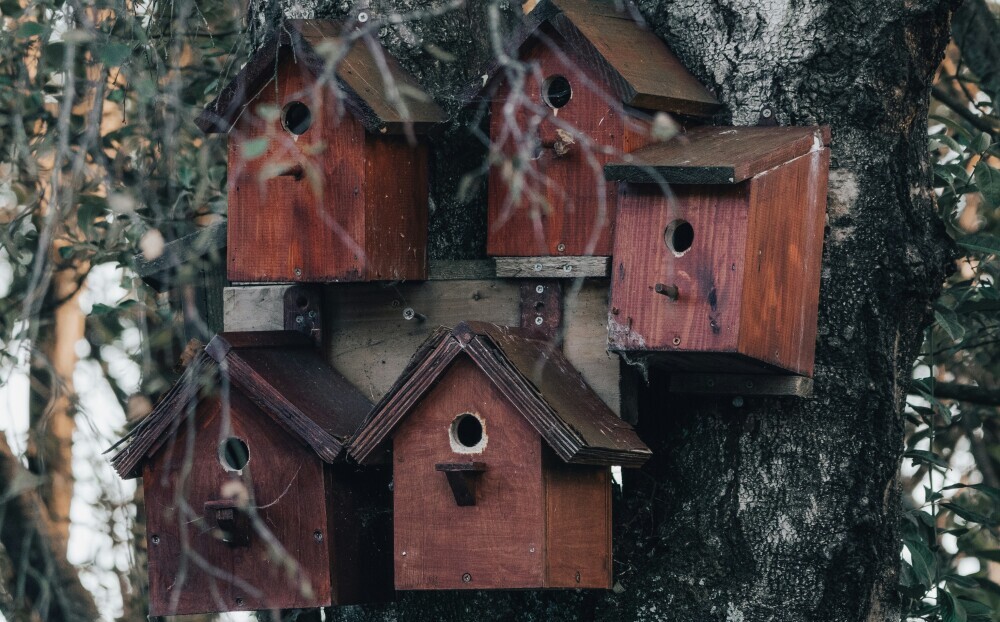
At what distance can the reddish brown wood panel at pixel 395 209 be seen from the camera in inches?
129

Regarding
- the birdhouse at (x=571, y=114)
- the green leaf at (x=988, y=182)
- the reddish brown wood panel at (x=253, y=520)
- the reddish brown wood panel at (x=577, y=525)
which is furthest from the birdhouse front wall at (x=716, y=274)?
the green leaf at (x=988, y=182)

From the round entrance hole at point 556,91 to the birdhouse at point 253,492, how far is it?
87 cm

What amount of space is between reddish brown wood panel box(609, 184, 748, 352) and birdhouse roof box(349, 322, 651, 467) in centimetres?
18

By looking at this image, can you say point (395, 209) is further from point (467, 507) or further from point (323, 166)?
point (467, 507)

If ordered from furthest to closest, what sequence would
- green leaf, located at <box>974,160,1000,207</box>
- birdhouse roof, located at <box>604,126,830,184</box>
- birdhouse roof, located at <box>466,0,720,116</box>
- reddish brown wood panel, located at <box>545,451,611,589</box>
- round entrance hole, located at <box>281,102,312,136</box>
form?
green leaf, located at <box>974,160,1000,207</box> < round entrance hole, located at <box>281,102,312,136</box> < birdhouse roof, located at <box>466,0,720,116</box> < reddish brown wood panel, located at <box>545,451,611,589</box> < birdhouse roof, located at <box>604,126,830,184</box>

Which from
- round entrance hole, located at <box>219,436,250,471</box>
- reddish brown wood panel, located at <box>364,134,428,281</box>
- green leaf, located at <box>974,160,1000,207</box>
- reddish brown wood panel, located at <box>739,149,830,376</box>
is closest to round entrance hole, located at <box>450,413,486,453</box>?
reddish brown wood panel, located at <box>364,134,428,281</box>

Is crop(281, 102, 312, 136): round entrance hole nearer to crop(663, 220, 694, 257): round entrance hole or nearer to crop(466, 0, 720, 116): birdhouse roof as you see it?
crop(466, 0, 720, 116): birdhouse roof

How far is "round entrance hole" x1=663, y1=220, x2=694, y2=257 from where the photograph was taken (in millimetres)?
3018

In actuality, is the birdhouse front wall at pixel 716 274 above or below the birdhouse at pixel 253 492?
above

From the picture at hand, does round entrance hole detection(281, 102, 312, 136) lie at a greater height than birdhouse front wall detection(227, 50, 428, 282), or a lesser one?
greater

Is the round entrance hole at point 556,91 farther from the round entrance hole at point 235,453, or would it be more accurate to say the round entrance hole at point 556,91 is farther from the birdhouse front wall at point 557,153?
the round entrance hole at point 235,453

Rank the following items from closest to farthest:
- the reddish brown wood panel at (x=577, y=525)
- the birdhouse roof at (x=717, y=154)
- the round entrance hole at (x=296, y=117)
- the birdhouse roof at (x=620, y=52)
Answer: the birdhouse roof at (x=717, y=154) < the reddish brown wood panel at (x=577, y=525) < the birdhouse roof at (x=620, y=52) < the round entrance hole at (x=296, y=117)

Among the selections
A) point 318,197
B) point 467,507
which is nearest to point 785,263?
point 467,507

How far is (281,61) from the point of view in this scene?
3.33m
